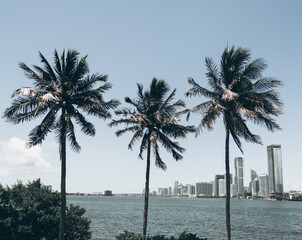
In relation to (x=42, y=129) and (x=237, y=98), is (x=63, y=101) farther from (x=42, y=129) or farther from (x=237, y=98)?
(x=237, y=98)

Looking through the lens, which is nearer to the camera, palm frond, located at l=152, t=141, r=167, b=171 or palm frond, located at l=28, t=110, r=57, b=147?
palm frond, located at l=28, t=110, r=57, b=147

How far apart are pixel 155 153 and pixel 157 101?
4078 millimetres

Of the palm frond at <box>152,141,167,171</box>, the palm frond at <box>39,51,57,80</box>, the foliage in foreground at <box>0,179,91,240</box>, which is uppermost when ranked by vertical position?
the palm frond at <box>39,51,57,80</box>

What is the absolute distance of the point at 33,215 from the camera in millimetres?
20797

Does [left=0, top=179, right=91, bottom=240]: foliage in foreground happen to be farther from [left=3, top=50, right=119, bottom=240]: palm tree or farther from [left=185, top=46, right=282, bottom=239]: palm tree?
[left=185, top=46, right=282, bottom=239]: palm tree

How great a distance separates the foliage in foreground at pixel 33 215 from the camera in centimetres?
1978

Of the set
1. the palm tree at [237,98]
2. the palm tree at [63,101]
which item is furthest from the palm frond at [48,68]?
the palm tree at [237,98]

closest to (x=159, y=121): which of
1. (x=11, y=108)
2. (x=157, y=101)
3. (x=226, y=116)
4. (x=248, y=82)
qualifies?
(x=157, y=101)

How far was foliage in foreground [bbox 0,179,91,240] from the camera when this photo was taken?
19.8 metres

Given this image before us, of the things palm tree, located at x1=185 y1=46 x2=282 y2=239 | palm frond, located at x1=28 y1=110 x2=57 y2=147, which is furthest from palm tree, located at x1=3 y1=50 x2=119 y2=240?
palm tree, located at x1=185 y1=46 x2=282 y2=239

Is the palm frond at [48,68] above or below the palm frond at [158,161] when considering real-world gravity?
above

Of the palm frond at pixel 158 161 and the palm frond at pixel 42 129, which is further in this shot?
the palm frond at pixel 158 161

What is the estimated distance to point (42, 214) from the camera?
21125mm

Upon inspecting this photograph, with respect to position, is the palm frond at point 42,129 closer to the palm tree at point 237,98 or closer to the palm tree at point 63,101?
the palm tree at point 63,101
